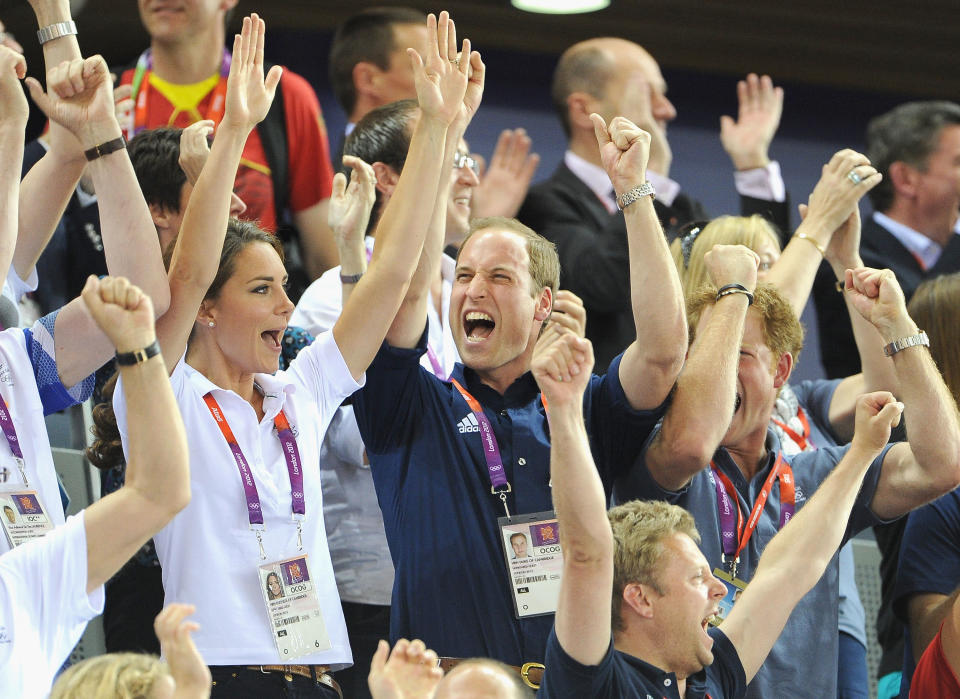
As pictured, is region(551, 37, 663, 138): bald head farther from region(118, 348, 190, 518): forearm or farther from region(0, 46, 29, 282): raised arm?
region(118, 348, 190, 518): forearm

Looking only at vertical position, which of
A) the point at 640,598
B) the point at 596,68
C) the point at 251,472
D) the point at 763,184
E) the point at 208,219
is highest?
the point at 596,68

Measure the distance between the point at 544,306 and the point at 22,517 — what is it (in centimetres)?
125

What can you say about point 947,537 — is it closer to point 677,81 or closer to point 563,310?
point 563,310

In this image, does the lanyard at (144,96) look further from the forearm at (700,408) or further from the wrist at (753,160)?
the forearm at (700,408)

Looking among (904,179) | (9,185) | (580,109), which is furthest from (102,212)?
(904,179)

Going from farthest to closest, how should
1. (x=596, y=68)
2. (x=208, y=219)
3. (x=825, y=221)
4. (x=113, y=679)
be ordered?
(x=596, y=68) < (x=825, y=221) < (x=208, y=219) < (x=113, y=679)

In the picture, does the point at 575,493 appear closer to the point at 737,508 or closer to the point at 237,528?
the point at 237,528

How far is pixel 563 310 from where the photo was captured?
11.0 feet

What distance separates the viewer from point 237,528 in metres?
2.92

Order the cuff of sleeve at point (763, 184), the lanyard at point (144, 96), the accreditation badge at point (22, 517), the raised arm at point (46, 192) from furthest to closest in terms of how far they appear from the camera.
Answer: the cuff of sleeve at point (763, 184) → the lanyard at point (144, 96) → the raised arm at point (46, 192) → the accreditation badge at point (22, 517)

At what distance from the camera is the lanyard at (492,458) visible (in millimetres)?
3076

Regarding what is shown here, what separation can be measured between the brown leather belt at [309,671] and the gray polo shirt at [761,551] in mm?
783

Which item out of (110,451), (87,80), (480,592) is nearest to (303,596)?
(480,592)

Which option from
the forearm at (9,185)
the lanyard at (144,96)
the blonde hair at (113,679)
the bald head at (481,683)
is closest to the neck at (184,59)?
the lanyard at (144,96)
